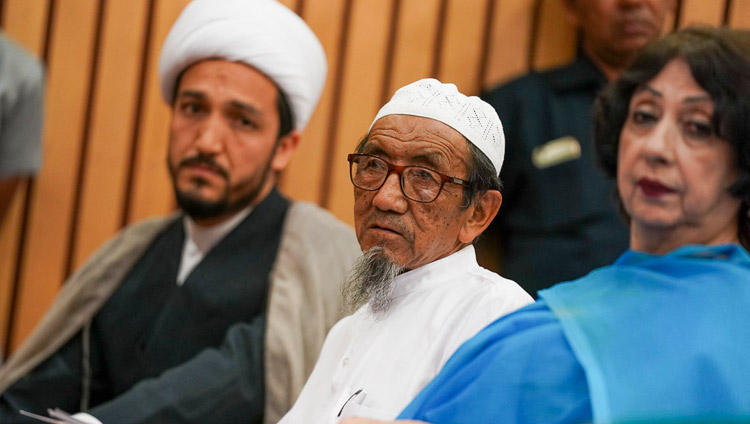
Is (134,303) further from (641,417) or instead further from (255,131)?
(641,417)

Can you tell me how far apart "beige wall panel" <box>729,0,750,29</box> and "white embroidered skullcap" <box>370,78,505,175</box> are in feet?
5.46

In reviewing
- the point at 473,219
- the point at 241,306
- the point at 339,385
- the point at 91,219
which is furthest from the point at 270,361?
the point at 91,219

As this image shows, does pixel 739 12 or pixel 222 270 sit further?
pixel 739 12

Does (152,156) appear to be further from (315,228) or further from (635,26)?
(635,26)

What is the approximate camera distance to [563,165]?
2.75m

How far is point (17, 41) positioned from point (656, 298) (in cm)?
251

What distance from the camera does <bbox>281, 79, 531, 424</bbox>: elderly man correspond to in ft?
4.94

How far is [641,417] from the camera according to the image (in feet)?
4.70

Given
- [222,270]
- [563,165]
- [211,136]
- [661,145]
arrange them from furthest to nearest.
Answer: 1. [563,165]
2. [222,270]
3. [211,136]
4. [661,145]

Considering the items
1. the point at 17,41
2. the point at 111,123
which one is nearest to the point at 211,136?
the point at 111,123

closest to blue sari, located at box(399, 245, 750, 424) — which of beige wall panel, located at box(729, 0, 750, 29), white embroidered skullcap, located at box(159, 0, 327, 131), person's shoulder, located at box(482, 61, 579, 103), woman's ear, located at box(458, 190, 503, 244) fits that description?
woman's ear, located at box(458, 190, 503, 244)

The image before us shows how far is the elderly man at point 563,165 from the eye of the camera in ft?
8.79

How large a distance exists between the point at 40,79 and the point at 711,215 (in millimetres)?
2230

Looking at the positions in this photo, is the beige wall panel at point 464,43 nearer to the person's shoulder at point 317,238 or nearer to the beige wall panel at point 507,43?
the beige wall panel at point 507,43
